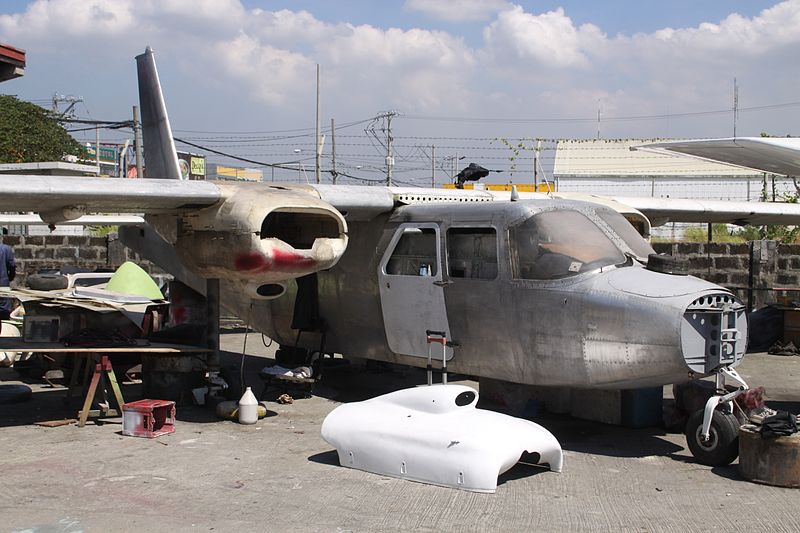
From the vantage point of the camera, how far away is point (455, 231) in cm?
909

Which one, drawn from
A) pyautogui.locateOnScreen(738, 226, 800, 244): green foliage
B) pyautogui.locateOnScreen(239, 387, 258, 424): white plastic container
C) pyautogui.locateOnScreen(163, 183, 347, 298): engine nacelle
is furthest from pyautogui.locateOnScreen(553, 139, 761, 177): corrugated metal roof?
pyautogui.locateOnScreen(239, 387, 258, 424): white plastic container

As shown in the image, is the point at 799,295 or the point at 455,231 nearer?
the point at 455,231

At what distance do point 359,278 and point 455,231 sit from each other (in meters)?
1.55

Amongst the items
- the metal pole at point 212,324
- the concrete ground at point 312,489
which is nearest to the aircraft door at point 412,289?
the concrete ground at point 312,489

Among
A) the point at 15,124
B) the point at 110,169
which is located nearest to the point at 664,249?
the point at 15,124

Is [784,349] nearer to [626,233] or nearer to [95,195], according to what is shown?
[626,233]

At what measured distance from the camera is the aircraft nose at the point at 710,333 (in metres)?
7.14

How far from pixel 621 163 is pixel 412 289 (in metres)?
39.3

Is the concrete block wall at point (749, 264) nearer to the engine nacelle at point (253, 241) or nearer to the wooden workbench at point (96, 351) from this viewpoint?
the engine nacelle at point (253, 241)

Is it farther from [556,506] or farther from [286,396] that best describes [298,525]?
[286,396]

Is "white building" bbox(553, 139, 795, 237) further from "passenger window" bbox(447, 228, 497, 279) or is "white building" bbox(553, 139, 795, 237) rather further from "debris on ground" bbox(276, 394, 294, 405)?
"passenger window" bbox(447, 228, 497, 279)

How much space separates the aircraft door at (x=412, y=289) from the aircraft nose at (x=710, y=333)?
264 centimetres

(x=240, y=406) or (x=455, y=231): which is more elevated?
(x=455, y=231)

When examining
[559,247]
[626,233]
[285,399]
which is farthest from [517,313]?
[285,399]
